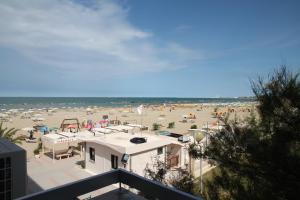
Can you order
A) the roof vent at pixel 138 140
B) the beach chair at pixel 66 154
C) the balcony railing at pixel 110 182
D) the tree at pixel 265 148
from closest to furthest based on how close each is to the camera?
the balcony railing at pixel 110 182 < the tree at pixel 265 148 < the roof vent at pixel 138 140 < the beach chair at pixel 66 154

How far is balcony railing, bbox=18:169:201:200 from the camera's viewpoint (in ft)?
7.76

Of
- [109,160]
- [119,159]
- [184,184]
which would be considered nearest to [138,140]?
[119,159]

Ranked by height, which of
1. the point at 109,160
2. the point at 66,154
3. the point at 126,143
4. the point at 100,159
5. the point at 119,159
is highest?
the point at 126,143

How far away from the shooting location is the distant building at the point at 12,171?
20.1 feet

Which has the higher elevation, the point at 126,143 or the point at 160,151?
the point at 126,143

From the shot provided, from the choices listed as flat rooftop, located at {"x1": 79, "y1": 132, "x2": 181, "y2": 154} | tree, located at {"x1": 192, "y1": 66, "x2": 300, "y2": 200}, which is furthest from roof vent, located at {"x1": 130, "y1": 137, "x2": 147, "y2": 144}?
tree, located at {"x1": 192, "y1": 66, "x2": 300, "y2": 200}

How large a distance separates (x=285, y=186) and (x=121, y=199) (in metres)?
4.12

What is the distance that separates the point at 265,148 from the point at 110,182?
420 centimetres

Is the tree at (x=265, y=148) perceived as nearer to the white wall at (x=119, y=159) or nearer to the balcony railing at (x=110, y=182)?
the balcony railing at (x=110, y=182)

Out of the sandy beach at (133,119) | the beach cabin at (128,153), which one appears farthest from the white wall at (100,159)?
the sandy beach at (133,119)

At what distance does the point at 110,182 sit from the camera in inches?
123

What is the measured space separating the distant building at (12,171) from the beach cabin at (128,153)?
616 centimetres

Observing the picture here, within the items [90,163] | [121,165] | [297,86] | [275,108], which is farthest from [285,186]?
Answer: [90,163]

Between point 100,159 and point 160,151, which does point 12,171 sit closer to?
point 100,159
